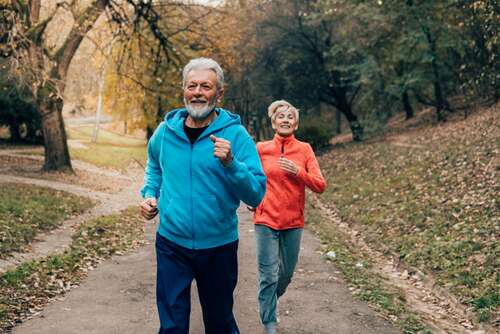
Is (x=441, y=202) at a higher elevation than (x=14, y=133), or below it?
higher

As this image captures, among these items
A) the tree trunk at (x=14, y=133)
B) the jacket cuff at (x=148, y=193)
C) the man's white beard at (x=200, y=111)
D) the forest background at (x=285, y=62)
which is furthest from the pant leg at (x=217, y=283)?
the tree trunk at (x=14, y=133)

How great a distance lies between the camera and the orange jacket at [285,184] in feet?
17.1

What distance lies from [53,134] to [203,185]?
16622 millimetres

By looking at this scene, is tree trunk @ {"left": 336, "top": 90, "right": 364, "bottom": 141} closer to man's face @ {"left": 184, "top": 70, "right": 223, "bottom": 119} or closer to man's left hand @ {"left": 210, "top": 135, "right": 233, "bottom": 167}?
man's face @ {"left": 184, "top": 70, "right": 223, "bottom": 119}

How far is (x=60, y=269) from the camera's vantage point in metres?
7.78

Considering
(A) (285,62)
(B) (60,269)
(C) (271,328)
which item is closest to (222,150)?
(C) (271,328)

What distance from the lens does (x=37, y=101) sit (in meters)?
18.3

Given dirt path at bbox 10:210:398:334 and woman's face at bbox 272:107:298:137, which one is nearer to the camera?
woman's face at bbox 272:107:298:137

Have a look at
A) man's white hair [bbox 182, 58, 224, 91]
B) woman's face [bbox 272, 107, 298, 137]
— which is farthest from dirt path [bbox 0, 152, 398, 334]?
man's white hair [bbox 182, 58, 224, 91]

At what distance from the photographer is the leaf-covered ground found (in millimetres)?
7777

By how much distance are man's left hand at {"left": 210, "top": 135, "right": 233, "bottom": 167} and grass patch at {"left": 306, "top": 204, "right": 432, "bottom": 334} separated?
350cm

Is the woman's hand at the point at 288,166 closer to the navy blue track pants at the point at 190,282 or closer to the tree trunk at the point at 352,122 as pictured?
the navy blue track pants at the point at 190,282

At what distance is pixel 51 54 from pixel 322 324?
1513 cm

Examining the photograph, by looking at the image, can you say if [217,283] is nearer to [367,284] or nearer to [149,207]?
[149,207]
